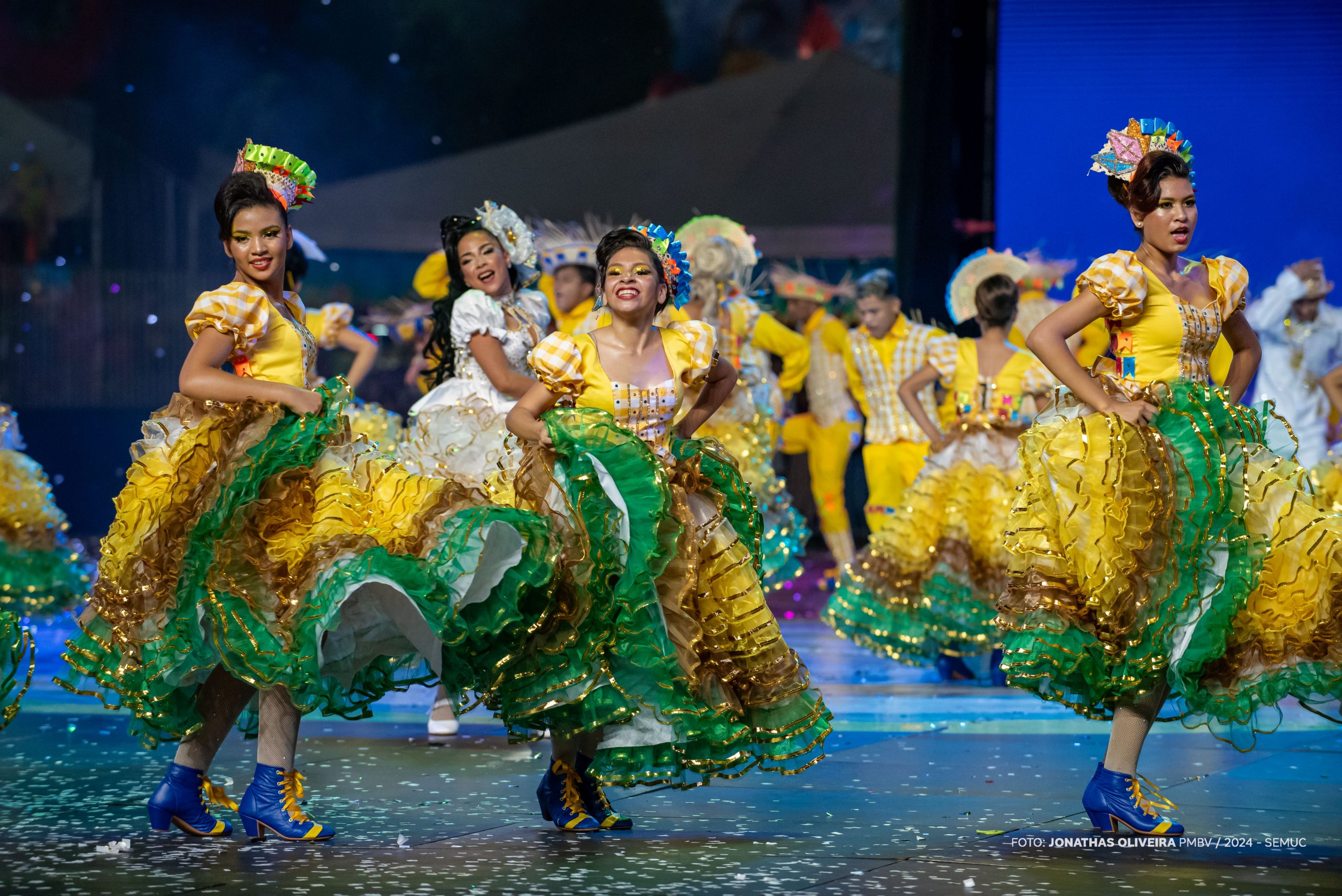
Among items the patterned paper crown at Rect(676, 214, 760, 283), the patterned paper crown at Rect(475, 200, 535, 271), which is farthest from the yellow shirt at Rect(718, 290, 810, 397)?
the patterned paper crown at Rect(475, 200, 535, 271)

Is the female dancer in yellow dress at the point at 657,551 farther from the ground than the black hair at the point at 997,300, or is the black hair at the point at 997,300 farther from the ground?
the black hair at the point at 997,300

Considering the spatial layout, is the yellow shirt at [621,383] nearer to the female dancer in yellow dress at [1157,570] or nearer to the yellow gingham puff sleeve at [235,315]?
the yellow gingham puff sleeve at [235,315]

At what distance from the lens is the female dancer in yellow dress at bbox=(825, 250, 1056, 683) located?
6.95 meters

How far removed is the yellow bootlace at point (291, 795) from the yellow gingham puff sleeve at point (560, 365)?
118 centimetres

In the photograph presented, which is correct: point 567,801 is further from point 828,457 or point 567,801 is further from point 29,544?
point 828,457

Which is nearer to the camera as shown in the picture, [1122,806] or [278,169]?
[1122,806]

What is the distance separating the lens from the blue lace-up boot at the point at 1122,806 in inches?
164

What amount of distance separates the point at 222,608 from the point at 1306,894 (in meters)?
2.50

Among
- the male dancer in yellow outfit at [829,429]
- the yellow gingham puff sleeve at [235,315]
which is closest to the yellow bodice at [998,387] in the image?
the male dancer in yellow outfit at [829,429]

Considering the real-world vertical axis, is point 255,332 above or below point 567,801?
above

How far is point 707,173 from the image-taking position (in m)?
13.0

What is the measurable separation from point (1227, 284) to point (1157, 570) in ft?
3.02

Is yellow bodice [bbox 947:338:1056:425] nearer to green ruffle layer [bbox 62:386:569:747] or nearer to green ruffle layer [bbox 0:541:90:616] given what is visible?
green ruffle layer [bbox 62:386:569:747]

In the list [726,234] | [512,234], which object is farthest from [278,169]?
[726,234]
